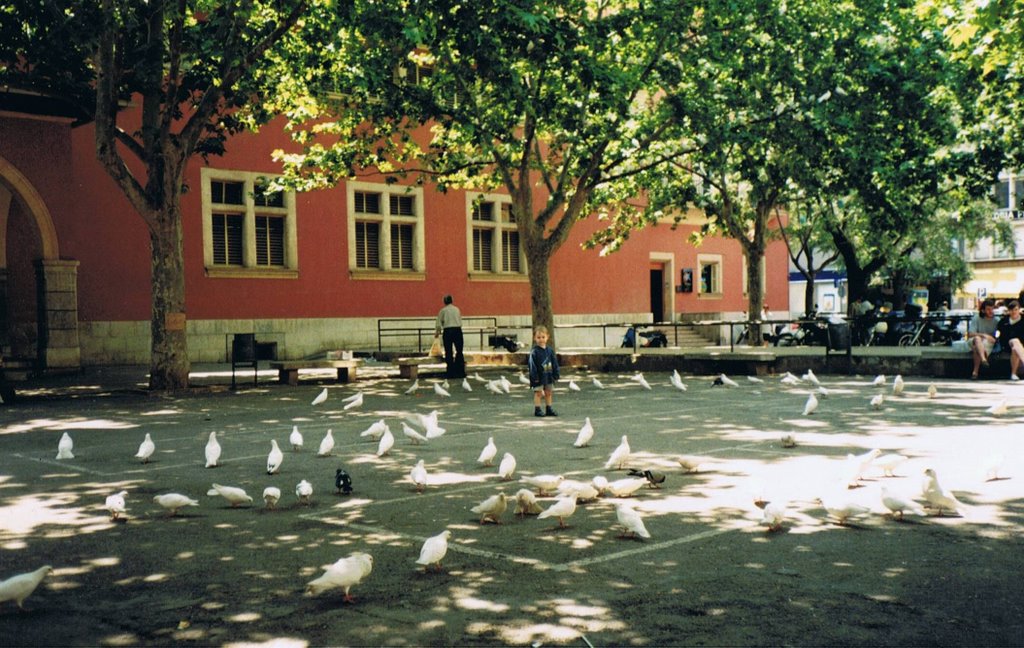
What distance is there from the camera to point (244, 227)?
26344 mm

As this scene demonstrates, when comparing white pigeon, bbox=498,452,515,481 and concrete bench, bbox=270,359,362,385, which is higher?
concrete bench, bbox=270,359,362,385

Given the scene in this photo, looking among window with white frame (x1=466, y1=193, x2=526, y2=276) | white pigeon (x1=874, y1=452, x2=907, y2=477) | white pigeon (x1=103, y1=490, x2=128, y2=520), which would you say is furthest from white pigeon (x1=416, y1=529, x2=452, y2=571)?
window with white frame (x1=466, y1=193, x2=526, y2=276)

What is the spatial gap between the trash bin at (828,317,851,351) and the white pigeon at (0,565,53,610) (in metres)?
18.5

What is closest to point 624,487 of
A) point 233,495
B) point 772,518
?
point 772,518

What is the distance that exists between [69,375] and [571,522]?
18350 mm

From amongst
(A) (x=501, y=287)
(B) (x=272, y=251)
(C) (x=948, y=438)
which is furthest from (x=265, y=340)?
(C) (x=948, y=438)

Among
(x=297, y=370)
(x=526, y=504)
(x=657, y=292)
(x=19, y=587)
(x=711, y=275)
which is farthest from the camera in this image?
(x=711, y=275)

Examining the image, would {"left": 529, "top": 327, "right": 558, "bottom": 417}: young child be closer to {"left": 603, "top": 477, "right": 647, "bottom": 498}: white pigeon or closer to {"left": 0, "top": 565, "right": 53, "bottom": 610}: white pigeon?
{"left": 603, "top": 477, "right": 647, "bottom": 498}: white pigeon

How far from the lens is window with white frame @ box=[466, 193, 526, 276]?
3225cm

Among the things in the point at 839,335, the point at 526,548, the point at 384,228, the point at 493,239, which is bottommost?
the point at 526,548

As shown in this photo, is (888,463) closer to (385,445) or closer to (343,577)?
(385,445)

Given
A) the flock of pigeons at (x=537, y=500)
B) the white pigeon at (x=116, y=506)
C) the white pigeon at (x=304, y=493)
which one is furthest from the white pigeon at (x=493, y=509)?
the white pigeon at (x=116, y=506)

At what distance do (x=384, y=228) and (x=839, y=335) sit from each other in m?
14.4

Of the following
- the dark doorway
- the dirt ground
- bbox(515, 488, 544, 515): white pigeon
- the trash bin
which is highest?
the dark doorway
